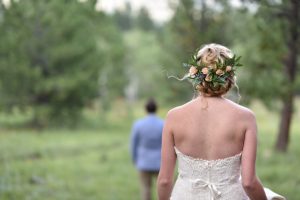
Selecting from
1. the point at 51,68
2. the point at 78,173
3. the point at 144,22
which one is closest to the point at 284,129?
the point at 78,173

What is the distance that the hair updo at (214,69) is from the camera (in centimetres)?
388

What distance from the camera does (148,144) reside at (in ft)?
30.4

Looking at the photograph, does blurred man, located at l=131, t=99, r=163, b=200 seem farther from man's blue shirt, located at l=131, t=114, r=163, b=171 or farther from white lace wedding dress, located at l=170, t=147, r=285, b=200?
white lace wedding dress, located at l=170, t=147, r=285, b=200

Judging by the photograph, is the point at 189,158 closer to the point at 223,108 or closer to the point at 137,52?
the point at 223,108

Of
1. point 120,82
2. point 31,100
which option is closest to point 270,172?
point 31,100

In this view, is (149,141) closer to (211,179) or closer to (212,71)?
(211,179)

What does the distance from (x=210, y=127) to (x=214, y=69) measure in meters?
0.36

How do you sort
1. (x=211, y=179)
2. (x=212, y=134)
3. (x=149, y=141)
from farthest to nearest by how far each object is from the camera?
1. (x=149, y=141)
2. (x=211, y=179)
3. (x=212, y=134)

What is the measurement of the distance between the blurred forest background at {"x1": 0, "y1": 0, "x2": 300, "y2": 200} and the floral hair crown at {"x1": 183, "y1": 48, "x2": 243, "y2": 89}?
42cm

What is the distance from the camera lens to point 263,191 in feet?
12.6

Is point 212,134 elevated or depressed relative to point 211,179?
elevated

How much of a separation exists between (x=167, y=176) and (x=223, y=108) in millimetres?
564

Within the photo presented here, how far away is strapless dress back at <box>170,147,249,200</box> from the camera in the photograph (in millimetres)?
3840

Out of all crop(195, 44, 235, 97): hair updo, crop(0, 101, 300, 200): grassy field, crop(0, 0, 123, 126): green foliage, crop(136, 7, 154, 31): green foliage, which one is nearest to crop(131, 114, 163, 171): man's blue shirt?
crop(0, 101, 300, 200): grassy field
